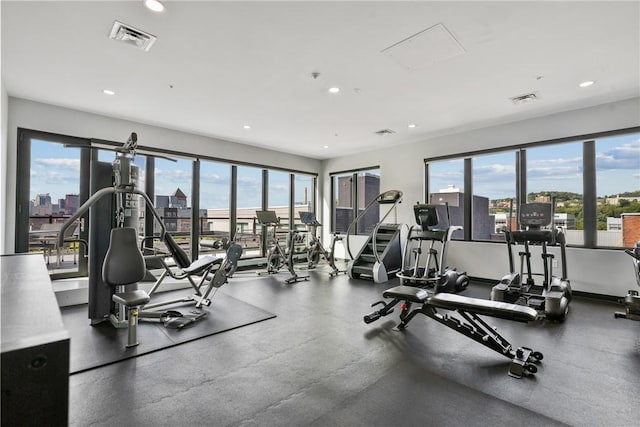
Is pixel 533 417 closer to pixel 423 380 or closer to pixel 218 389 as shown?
pixel 423 380

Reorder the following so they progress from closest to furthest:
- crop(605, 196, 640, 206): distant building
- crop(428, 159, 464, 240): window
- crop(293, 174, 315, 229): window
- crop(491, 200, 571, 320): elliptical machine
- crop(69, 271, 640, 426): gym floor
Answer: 1. crop(69, 271, 640, 426): gym floor
2. crop(491, 200, 571, 320): elliptical machine
3. crop(605, 196, 640, 206): distant building
4. crop(428, 159, 464, 240): window
5. crop(293, 174, 315, 229): window

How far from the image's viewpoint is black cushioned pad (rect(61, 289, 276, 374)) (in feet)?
8.98

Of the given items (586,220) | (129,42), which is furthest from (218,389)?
(586,220)

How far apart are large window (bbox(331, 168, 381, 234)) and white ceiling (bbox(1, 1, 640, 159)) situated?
2.89 m

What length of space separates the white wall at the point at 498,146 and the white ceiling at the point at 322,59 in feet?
1.06

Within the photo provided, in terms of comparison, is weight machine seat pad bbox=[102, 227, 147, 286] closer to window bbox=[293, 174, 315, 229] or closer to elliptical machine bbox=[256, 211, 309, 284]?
elliptical machine bbox=[256, 211, 309, 284]

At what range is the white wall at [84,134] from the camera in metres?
4.42

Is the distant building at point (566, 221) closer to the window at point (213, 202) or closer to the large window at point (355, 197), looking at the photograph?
the large window at point (355, 197)

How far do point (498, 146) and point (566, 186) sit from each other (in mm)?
1270

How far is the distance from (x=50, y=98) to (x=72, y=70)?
1.30 meters

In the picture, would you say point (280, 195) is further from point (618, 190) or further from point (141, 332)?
point (618, 190)

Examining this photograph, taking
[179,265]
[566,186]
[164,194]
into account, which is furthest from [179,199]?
[566,186]

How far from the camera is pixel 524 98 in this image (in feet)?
14.7

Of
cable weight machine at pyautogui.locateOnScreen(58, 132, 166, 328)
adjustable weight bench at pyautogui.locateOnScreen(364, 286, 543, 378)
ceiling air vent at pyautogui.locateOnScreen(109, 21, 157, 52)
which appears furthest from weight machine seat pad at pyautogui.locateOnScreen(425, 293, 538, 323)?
ceiling air vent at pyautogui.locateOnScreen(109, 21, 157, 52)
